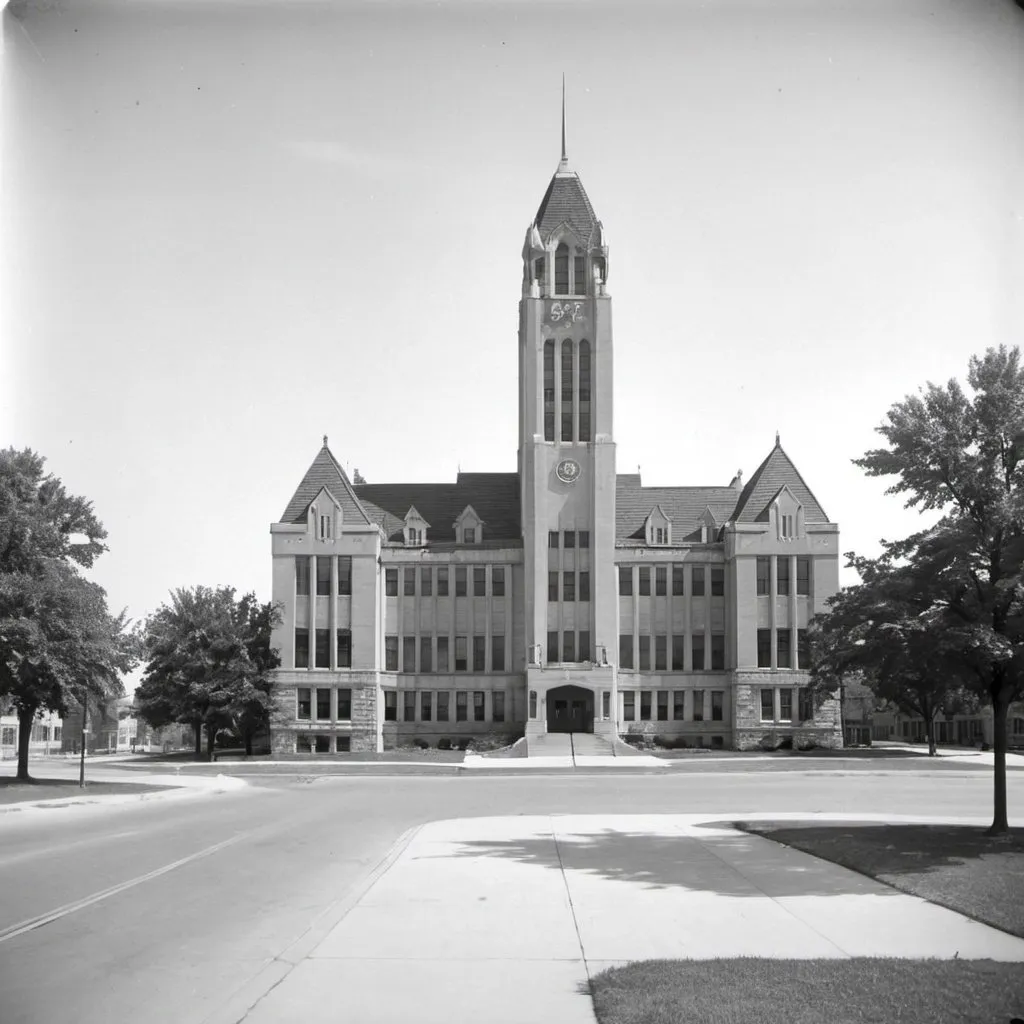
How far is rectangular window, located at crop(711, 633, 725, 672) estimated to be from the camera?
69750 millimetres

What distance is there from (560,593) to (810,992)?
195ft

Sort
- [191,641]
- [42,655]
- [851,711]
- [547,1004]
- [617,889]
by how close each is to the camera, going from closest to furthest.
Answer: [547,1004], [617,889], [42,655], [191,641], [851,711]

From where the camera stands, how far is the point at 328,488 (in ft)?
226

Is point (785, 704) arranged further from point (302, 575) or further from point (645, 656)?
point (302, 575)

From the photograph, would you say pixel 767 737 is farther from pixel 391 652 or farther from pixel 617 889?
pixel 617 889

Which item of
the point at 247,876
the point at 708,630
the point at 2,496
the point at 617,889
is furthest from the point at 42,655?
the point at 708,630

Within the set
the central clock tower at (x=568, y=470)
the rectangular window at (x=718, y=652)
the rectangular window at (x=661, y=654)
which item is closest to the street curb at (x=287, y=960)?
the central clock tower at (x=568, y=470)

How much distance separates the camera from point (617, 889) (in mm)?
14328

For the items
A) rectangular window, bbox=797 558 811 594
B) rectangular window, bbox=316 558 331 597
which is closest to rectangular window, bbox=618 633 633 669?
rectangular window, bbox=797 558 811 594

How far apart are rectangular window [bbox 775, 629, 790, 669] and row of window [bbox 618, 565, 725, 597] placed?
4227 mm

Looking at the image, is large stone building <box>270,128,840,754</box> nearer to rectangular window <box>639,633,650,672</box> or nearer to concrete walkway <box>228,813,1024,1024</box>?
rectangular window <box>639,633,650,672</box>

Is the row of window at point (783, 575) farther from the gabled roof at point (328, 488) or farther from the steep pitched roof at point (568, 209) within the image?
the gabled roof at point (328, 488)

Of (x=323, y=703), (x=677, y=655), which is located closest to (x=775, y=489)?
(x=677, y=655)

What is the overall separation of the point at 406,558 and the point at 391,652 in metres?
5.60
